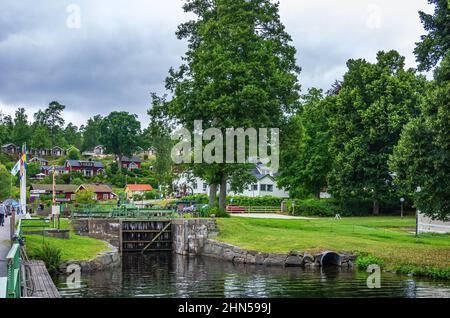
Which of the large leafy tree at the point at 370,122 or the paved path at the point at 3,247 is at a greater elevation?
the large leafy tree at the point at 370,122

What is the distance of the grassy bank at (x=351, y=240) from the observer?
31.5 meters

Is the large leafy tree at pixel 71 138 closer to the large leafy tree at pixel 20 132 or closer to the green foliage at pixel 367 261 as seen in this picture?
the large leafy tree at pixel 20 132

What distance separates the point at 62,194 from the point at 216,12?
61721mm

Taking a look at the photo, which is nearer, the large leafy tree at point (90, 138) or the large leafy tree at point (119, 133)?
the large leafy tree at point (119, 133)

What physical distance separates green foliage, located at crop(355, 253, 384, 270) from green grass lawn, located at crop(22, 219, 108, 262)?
15742mm

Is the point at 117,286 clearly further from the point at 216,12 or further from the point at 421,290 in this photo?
the point at 216,12

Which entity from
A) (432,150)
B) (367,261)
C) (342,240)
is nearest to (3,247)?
(367,261)

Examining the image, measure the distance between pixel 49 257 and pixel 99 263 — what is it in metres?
3.92

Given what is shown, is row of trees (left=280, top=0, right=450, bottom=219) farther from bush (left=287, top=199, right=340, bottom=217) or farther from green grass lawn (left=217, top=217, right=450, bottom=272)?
green grass lawn (left=217, top=217, right=450, bottom=272)

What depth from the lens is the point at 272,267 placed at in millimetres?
35656

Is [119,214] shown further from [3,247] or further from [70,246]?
[3,247]

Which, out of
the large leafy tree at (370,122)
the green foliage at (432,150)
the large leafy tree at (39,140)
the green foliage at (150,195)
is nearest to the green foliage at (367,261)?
the green foliage at (432,150)

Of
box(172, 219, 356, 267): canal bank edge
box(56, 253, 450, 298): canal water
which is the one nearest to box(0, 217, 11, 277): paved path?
box(56, 253, 450, 298): canal water

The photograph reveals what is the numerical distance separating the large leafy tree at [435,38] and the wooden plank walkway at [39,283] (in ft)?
79.3
